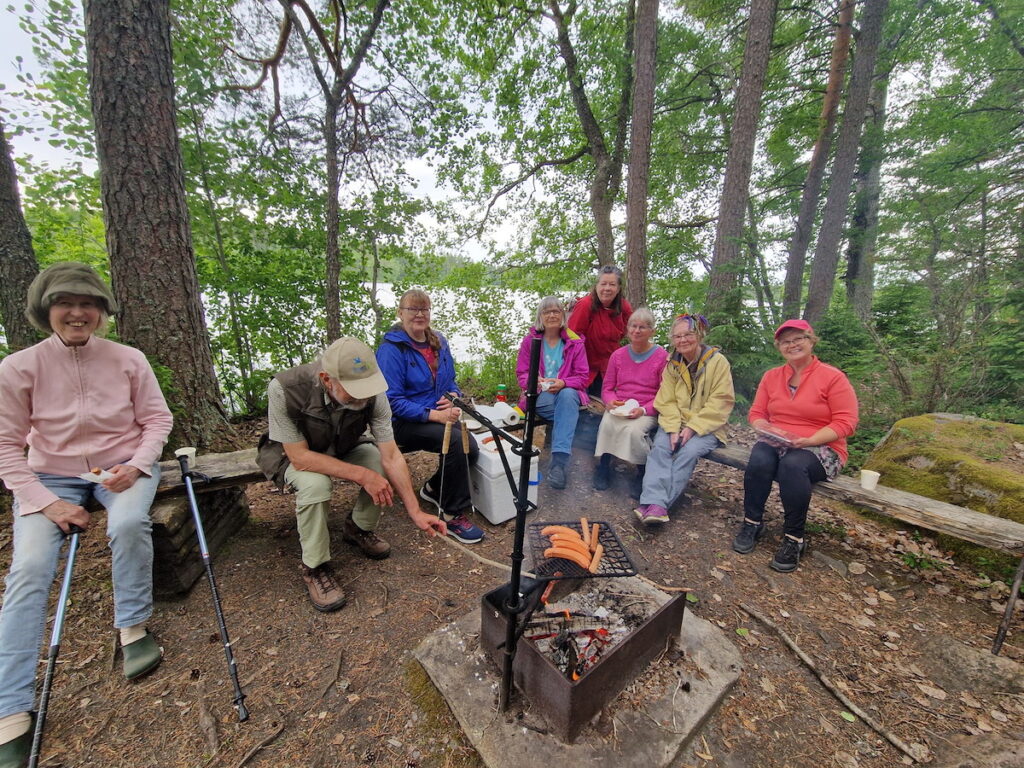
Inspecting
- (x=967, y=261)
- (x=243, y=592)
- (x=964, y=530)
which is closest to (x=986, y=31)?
(x=967, y=261)

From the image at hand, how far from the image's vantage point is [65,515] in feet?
5.96

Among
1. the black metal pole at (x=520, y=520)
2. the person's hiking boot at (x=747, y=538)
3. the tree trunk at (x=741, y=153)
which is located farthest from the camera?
the tree trunk at (x=741, y=153)

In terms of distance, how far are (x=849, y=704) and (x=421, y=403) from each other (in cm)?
296

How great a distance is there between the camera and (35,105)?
3.36 m

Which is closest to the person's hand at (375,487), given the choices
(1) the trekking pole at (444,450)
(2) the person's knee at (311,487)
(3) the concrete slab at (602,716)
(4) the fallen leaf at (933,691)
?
(2) the person's knee at (311,487)

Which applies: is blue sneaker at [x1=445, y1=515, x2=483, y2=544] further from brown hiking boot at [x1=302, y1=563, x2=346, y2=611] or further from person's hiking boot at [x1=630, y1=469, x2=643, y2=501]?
person's hiking boot at [x1=630, y1=469, x2=643, y2=501]

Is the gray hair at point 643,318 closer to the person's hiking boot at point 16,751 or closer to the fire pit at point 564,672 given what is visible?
the fire pit at point 564,672

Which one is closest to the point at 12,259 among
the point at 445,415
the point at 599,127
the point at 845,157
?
the point at 445,415

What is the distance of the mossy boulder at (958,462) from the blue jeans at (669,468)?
150 centimetres

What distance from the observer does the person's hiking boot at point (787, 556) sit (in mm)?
2682

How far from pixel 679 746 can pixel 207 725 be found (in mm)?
1922

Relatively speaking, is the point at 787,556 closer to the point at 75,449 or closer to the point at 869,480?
the point at 869,480

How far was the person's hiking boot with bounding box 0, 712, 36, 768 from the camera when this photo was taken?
4.74 ft

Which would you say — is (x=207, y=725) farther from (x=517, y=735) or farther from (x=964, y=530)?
(x=964, y=530)
